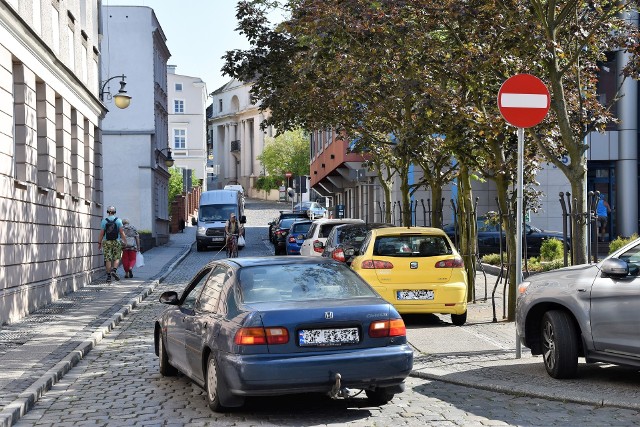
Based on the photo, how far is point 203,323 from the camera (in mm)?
8828

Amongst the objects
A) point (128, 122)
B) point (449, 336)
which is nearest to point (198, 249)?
point (128, 122)

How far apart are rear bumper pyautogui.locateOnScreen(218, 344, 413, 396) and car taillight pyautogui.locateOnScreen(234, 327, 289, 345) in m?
0.11

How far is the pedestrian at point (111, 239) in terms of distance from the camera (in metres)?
25.5

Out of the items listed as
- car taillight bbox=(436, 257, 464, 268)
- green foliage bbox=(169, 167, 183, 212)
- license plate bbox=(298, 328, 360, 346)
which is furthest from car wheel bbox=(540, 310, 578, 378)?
green foliage bbox=(169, 167, 183, 212)

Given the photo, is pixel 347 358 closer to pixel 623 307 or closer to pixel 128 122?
pixel 623 307

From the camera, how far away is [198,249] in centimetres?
4797

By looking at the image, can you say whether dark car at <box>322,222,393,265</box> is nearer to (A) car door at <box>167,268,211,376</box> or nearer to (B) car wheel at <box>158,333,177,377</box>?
(B) car wheel at <box>158,333,177,377</box>

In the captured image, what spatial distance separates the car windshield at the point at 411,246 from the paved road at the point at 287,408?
4.76 metres

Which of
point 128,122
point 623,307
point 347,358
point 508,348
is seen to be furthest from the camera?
point 128,122

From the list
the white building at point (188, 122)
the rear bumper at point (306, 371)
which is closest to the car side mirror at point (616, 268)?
the rear bumper at point (306, 371)

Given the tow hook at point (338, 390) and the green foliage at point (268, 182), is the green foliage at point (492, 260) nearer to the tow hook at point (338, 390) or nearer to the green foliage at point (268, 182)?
the tow hook at point (338, 390)

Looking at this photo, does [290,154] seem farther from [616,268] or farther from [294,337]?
[294,337]

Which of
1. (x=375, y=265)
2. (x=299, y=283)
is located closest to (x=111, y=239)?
(x=375, y=265)

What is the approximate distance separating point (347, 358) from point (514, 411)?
1410 millimetres
